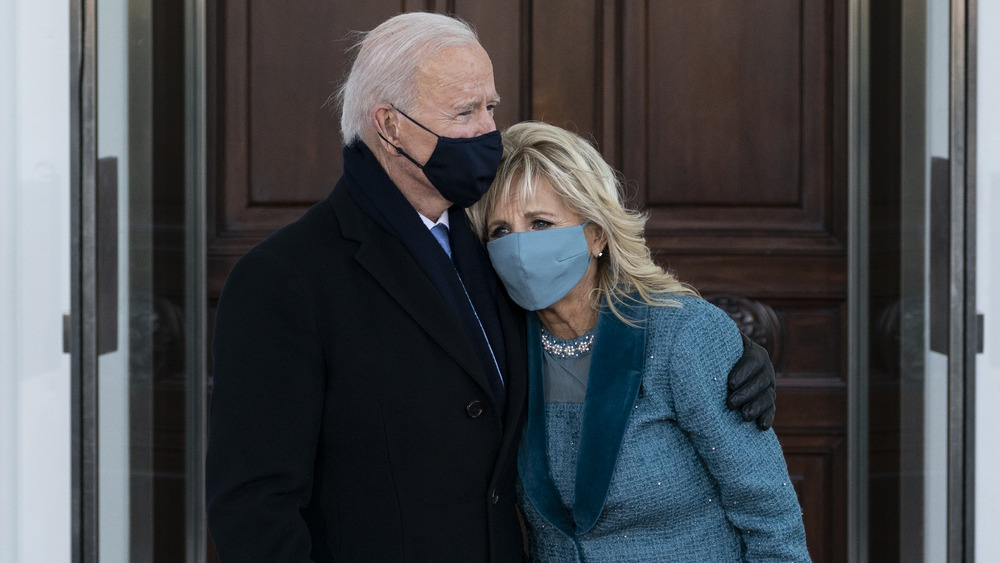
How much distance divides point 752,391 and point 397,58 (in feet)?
2.62

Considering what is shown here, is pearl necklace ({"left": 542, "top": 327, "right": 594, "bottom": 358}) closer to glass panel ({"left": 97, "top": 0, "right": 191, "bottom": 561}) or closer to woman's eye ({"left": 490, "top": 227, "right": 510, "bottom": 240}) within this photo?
woman's eye ({"left": 490, "top": 227, "right": 510, "bottom": 240})

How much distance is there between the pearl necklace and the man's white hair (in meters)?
0.48

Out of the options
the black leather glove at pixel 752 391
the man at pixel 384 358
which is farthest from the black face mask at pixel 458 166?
the black leather glove at pixel 752 391

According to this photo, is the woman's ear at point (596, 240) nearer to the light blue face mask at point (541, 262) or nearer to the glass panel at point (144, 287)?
the light blue face mask at point (541, 262)

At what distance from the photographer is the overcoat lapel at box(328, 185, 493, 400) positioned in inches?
56.4

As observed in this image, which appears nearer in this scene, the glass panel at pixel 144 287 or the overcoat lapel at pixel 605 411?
the overcoat lapel at pixel 605 411

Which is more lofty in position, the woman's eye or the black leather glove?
the woman's eye

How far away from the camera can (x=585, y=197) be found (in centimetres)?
162
